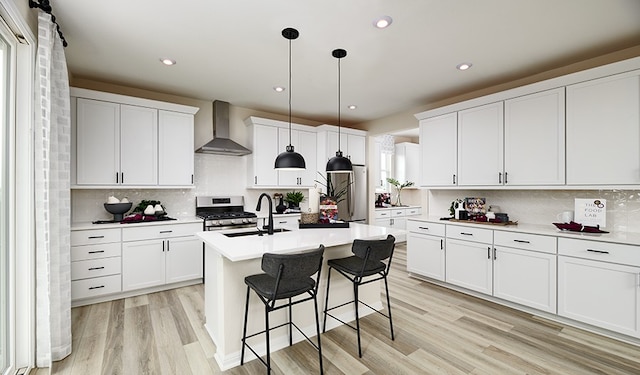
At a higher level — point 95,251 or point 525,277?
point 95,251

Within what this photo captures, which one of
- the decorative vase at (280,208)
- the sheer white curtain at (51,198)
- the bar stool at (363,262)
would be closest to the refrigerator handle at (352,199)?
the decorative vase at (280,208)

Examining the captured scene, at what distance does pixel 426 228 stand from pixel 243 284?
275 centimetres

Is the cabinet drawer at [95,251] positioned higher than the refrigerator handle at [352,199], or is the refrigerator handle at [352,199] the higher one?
the refrigerator handle at [352,199]

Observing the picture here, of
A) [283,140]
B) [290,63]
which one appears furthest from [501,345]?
[283,140]

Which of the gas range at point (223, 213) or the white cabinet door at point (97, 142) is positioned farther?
the gas range at point (223, 213)

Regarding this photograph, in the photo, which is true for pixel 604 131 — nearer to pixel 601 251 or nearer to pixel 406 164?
pixel 601 251

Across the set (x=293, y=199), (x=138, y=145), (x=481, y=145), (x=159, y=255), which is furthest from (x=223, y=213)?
(x=481, y=145)

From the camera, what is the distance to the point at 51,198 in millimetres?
2180

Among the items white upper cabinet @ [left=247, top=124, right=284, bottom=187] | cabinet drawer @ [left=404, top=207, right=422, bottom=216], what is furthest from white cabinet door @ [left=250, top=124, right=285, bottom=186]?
cabinet drawer @ [left=404, top=207, right=422, bottom=216]

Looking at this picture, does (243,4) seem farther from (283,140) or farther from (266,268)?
(283,140)

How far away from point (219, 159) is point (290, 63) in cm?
225

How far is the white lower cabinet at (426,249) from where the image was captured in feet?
12.7

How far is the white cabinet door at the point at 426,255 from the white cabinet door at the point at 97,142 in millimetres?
4099

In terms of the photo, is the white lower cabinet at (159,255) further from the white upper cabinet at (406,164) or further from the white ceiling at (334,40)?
the white upper cabinet at (406,164)
